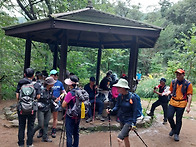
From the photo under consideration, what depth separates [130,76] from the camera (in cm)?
627


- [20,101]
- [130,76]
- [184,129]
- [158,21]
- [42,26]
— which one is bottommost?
[184,129]

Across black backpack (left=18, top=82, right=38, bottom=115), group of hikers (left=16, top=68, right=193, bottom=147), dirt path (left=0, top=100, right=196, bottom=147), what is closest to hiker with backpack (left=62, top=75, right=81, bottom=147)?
group of hikers (left=16, top=68, right=193, bottom=147)

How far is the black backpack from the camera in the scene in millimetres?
3500

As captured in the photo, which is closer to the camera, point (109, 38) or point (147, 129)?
point (147, 129)

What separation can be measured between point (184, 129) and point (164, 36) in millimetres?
20967

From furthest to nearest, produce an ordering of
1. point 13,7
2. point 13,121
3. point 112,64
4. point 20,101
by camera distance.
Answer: point 112,64 < point 13,7 < point 13,121 < point 20,101

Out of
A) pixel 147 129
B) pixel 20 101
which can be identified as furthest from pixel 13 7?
pixel 147 129

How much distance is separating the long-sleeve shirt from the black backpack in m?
1.80

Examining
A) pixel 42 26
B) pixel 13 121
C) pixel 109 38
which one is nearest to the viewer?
pixel 42 26

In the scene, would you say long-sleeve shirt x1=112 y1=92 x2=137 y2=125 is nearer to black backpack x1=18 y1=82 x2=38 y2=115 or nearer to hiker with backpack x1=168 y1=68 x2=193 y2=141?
black backpack x1=18 y1=82 x2=38 y2=115

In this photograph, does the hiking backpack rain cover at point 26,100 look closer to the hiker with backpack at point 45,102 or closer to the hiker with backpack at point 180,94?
the hiker with backpack at point 45,102

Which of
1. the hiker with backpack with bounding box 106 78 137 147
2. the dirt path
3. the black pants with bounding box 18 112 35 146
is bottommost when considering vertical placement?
the dirt path

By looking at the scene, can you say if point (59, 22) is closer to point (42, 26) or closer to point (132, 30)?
point (42, 26)

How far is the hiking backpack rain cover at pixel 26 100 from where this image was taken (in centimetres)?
350
